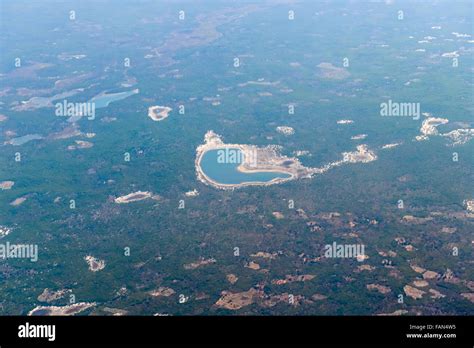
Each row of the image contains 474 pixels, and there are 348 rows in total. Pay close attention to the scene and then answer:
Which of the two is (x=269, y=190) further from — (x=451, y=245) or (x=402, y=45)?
(x=402, y=45)

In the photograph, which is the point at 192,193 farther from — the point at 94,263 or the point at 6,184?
the point at 6,184

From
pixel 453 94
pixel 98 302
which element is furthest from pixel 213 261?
pixel 453 94

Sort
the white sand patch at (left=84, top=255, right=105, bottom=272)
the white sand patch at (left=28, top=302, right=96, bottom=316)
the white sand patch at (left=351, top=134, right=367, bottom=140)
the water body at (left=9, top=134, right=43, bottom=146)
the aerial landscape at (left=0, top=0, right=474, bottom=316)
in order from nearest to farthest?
1. the white sand patch at (left=28, top=302, right=96, bottom=316)
2. the aerial landscape at (left=0, top=0, right=474, bottom=316)
3. the white sand patch at (left=84, top=255, right=105, bottom=272)
4. the white sand patch at (left=351, top=134, right=367, bottom=140)
5. the water body at (left=9, top=134, right=43, bottom=146)

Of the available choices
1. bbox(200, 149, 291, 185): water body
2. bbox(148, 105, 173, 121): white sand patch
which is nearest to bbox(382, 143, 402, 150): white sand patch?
bbox(200, 149, 291, 185): water body

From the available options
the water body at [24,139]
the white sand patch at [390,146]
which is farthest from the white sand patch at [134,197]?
the white sand patch at [390,146]

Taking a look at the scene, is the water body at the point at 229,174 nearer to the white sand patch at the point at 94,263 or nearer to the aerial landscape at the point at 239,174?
the aerial landscape at the point at 239,174

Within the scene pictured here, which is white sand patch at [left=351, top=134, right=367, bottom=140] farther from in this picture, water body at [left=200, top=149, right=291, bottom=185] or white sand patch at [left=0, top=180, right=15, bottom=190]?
white sand patch at [left=0, top=180, right=15, bottom=190]
